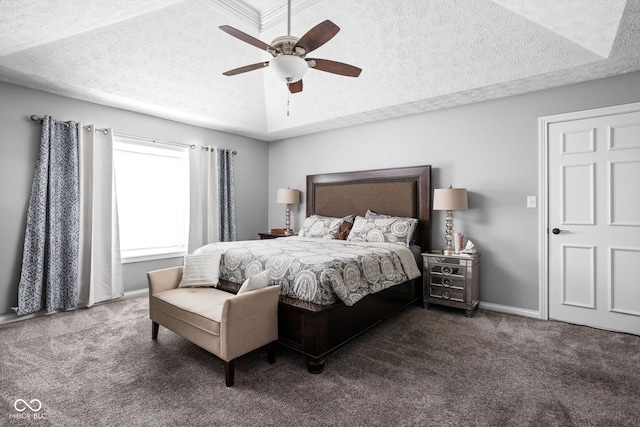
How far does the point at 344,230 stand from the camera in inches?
169

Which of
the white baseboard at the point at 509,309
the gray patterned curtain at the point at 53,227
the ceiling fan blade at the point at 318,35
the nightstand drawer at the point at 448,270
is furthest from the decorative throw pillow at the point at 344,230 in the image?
the gray patterned curtain at the point at 53,227

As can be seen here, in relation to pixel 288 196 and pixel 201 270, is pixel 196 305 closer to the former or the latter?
pixel 201 270

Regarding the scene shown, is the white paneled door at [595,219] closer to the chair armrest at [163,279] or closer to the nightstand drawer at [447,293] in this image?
the nightstand drawer at [447,293]

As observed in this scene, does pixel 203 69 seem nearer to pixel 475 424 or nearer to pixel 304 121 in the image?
pixel 304 121

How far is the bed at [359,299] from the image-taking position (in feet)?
7.83

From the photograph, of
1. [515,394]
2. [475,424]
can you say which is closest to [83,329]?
[475,424]

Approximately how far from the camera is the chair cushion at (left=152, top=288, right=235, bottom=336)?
89.7 inches

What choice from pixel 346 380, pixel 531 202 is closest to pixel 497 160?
pixel 531 202

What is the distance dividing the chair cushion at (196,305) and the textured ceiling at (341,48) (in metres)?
1.92

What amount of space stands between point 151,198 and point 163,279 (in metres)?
2.18

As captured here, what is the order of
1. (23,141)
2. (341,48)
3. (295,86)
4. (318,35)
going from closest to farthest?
(318,35), (295,86), (23,141), (341,48)

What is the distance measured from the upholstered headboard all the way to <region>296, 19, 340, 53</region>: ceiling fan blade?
8.10ft

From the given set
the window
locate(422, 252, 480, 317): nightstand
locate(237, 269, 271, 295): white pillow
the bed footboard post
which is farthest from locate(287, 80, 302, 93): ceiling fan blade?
the window

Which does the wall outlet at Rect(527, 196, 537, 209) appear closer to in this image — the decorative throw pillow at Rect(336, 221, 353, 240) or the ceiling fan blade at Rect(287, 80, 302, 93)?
the decorative throw pillow at Rect(336, 221, 353, 240)
